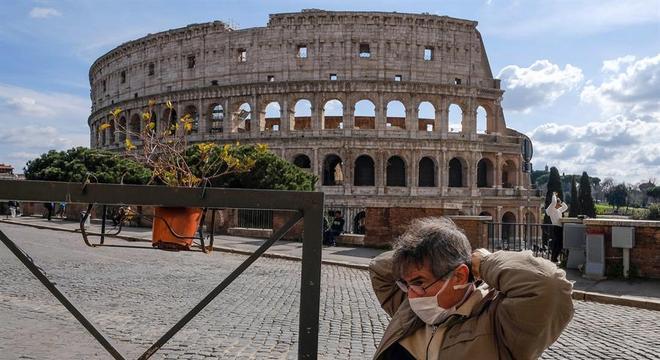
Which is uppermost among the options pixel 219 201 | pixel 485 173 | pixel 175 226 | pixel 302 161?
pixel 302 161

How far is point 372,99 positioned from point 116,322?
32.1m

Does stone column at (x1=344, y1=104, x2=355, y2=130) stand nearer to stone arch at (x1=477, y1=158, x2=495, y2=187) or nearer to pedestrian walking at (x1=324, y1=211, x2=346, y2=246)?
stone arch at (x1=477, y1=158, x2=495, y2=187)

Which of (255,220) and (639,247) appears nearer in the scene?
(639,247)

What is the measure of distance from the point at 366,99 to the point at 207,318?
3156 cm

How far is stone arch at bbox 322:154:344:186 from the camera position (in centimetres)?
3884

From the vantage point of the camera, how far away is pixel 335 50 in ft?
125

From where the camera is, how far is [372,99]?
37.4 meters

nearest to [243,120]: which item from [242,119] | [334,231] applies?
[242,119]

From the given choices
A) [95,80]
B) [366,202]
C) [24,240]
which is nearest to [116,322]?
[24,240]

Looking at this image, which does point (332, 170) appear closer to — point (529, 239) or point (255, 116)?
point (255, 116)

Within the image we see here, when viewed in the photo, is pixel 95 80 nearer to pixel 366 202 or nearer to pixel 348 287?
pixel 366 202

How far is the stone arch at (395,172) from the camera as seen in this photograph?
3841 cm

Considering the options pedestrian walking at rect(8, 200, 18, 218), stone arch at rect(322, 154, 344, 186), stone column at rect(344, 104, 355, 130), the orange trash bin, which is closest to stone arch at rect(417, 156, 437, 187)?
stone arch at rect(322, 154, 344, 186)

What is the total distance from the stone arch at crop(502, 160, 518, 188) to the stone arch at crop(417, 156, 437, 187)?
5.93 metres
